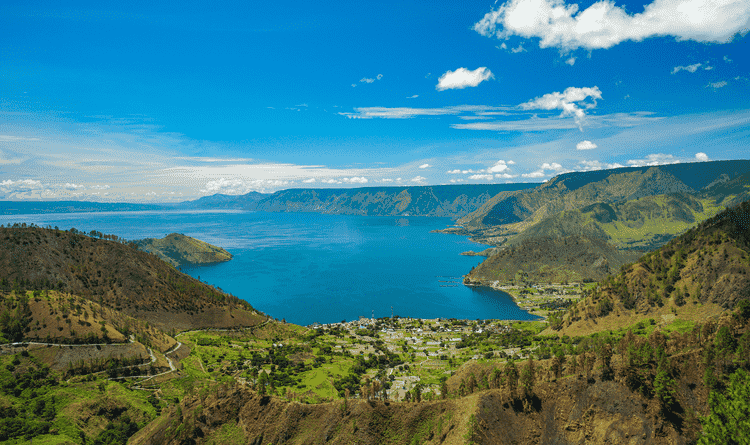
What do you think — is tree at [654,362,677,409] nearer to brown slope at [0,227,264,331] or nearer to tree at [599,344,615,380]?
tree at [599,344,615,380]

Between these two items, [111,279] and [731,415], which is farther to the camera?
[111,279]

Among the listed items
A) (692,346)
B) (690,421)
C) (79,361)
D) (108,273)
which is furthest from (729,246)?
(108,273)

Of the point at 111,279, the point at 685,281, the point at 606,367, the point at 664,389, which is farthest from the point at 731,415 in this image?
the point at 111,279

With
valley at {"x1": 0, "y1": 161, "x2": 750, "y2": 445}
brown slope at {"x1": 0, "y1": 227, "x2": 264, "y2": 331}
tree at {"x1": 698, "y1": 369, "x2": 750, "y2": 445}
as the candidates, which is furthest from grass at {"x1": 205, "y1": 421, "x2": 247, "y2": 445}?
brown slope at {"x1": 0, "y1": 227, "x2": 264, "y2": 331}

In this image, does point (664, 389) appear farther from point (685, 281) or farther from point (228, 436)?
point (685, 281)

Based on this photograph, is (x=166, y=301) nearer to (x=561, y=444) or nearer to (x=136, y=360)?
(x=136, y=360)

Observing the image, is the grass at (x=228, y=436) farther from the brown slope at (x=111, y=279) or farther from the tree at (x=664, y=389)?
the brown slope at (x=111, y=279)
